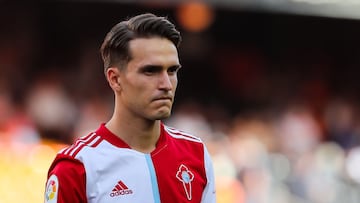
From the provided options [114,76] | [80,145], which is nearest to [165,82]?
[114,76]

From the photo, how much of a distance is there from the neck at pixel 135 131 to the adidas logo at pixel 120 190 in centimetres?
23

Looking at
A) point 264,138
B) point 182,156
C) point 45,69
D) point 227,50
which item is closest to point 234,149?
point 264,138

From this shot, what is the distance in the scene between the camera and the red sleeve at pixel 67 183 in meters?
5.11

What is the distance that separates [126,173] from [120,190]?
10 cm

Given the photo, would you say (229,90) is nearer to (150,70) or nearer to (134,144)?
(134,144)

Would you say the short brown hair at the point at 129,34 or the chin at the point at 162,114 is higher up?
the short brown hair at the point at 129,34

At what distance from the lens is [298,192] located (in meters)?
14.2

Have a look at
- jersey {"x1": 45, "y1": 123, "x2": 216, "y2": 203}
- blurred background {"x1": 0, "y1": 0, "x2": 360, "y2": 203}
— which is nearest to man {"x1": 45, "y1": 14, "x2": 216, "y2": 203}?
jersey {"x1": 45, "y1": 123, "x2": 216, "y2": 203}

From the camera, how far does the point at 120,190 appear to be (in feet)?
17.1

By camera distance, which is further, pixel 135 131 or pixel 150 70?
pixel 135 131

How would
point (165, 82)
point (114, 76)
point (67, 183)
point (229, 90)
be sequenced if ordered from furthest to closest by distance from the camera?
1. point (229, 90)
2. point (114, 76)
3. point (165, 82)
4. point (67, 183)

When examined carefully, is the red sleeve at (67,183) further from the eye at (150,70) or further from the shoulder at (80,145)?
the eye at (150,70)

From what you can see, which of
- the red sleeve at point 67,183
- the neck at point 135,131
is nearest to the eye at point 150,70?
the neck at point 135,131

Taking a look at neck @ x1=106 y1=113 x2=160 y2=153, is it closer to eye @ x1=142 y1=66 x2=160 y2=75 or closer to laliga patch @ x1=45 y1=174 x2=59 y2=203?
eye @ x1=142 y1=66 x2=160 y2=75
